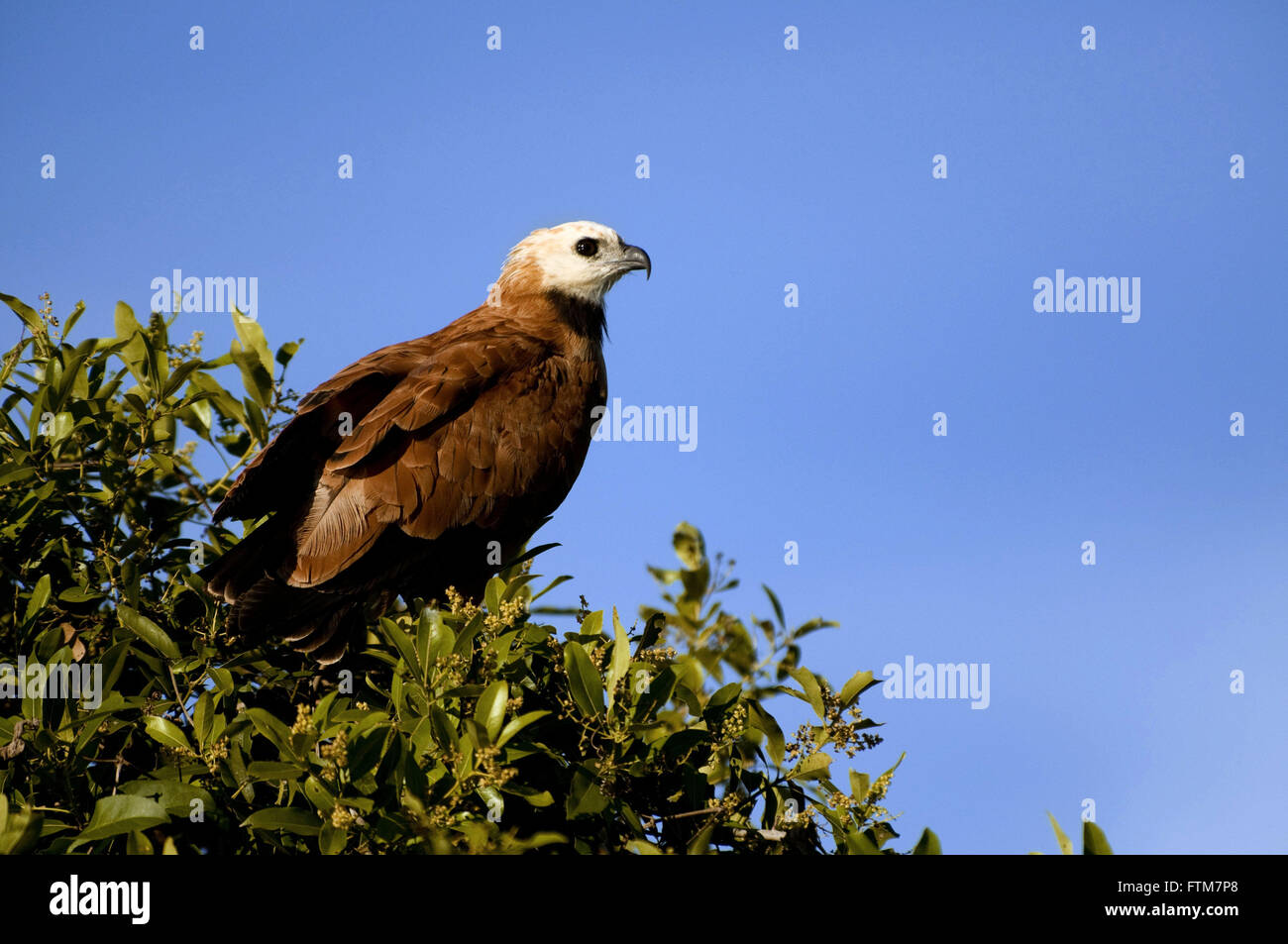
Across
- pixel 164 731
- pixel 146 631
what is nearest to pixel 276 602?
pixel 146 631

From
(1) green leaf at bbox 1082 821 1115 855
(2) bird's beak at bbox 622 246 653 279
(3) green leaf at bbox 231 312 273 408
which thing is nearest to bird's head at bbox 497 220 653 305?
(2) bird's beak at bbox 622 246 653 279

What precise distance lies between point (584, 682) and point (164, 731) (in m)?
1.15

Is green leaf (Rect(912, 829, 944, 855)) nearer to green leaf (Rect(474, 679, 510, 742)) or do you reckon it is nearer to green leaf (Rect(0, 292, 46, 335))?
green leaf (Rect(474, 679, 510, 742))

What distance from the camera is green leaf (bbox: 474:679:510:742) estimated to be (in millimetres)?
2330

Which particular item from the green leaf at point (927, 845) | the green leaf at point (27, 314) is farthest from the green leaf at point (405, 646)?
the green leaf at point (27, 314)

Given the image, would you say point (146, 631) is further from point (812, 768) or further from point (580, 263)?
point (580, 263)

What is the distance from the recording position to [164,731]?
9.02ft

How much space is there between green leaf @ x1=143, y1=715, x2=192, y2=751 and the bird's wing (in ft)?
3.15

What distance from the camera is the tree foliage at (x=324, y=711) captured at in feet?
7.84
